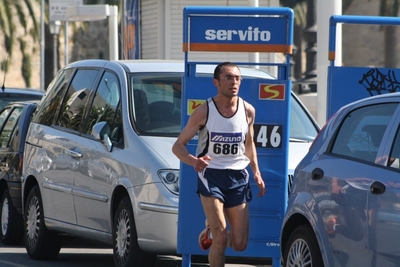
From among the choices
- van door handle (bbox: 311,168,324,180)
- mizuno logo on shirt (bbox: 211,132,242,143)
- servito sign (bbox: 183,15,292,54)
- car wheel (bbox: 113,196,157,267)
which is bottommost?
car wheel (bbox: 113,196,157,267)

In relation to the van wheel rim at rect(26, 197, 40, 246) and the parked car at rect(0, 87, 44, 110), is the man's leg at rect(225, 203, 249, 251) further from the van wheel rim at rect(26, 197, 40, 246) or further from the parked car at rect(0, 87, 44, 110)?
the parked car at rect(0, 87, 44, 110)

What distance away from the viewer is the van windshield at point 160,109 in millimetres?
8836

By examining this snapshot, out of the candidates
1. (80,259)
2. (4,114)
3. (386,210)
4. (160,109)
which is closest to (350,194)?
(386,210)

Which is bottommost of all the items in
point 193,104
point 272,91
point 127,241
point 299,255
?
point 127,241

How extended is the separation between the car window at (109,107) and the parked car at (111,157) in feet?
0.04

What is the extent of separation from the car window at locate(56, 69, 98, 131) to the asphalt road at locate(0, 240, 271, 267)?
138 cm

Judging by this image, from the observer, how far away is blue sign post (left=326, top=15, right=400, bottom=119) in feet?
28.3

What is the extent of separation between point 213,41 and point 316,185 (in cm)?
186

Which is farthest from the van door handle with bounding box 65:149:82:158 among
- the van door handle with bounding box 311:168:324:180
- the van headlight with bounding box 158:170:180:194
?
the van door handle with bounding box 311:168:324:180

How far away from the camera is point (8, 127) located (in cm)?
1266

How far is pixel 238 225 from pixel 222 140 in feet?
2.10

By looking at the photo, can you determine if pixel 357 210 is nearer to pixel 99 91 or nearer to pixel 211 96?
pixel 211 96

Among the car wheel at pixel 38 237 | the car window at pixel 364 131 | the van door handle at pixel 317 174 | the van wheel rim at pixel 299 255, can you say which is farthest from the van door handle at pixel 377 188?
the car wheel at pixel 38 237

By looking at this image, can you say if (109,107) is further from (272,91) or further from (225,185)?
(225,185)
